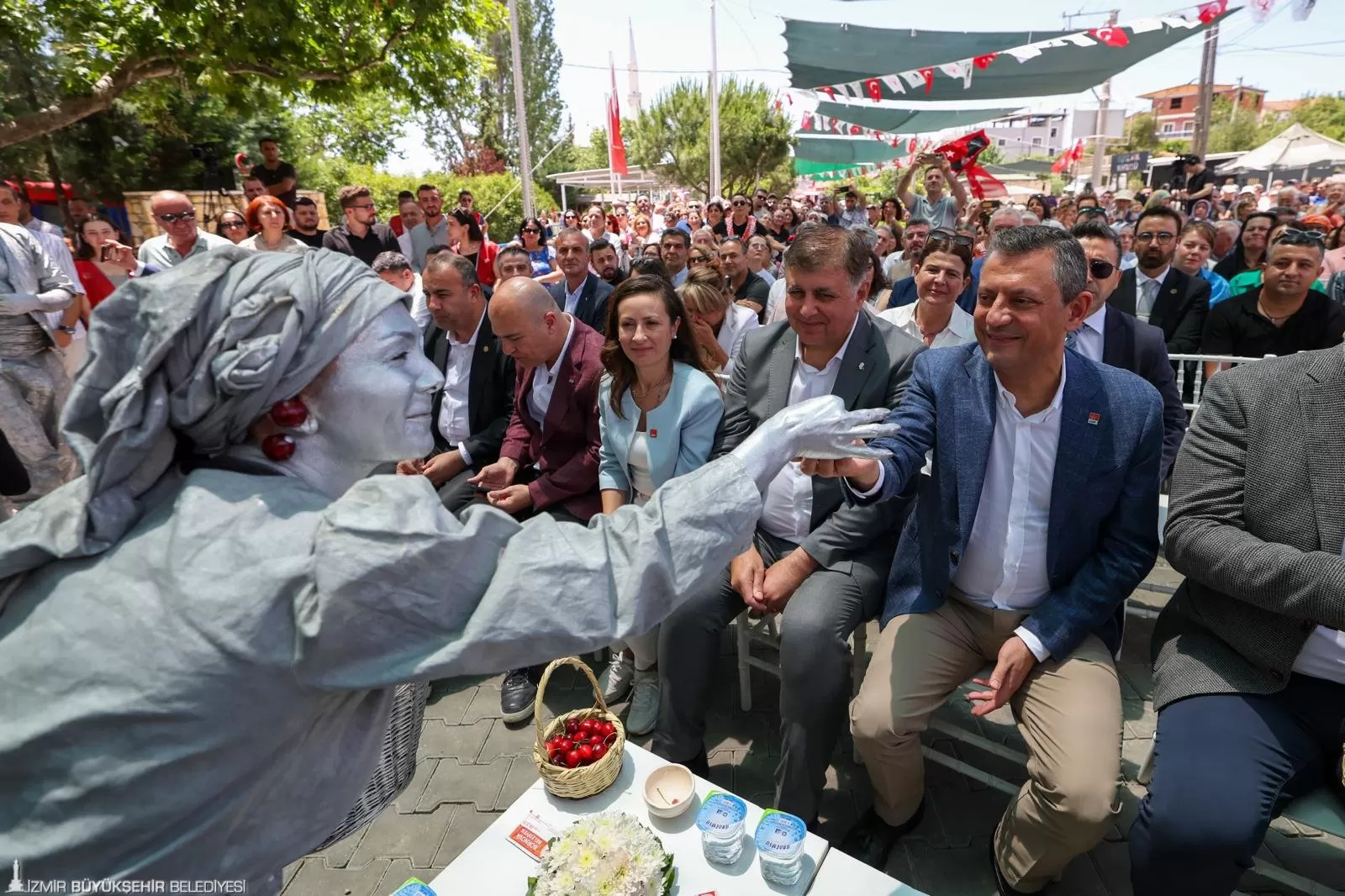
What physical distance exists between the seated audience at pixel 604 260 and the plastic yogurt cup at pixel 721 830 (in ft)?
18.2

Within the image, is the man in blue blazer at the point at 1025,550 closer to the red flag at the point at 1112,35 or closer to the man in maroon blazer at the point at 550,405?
the man in maroon blazer at the point at 550,405

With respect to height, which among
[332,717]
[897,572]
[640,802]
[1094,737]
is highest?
[332,717]

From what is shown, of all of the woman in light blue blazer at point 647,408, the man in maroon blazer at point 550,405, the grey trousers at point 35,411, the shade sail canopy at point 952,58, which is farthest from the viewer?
the shade sail canopy at point 952,58

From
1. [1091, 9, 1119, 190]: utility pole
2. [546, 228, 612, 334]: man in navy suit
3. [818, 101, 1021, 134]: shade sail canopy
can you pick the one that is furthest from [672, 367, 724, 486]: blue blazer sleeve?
[1091, 9, 1119, 190]: utility pole

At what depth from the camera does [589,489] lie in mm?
3580

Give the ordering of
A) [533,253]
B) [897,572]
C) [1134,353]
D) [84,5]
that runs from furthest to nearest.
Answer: [533,253] < [84,5] < [1134,353] < [897,572]

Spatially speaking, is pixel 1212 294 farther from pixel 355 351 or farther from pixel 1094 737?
pixel 355 351

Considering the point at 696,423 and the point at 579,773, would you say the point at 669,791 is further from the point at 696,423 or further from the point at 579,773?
the point at 696,423

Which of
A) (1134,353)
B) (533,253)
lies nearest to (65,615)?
(1134,353)

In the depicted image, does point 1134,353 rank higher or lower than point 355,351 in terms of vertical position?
lower

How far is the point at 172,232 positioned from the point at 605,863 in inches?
206

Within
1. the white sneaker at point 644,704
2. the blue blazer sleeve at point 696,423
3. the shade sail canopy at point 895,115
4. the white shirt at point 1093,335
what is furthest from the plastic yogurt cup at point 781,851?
the shade sail canopy at point 895,115

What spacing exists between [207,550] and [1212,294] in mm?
6303

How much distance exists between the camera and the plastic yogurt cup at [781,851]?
1791 millimetres
